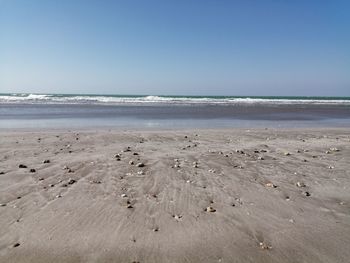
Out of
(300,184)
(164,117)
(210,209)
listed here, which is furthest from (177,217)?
(164,117)

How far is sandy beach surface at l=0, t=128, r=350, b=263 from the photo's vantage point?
3905 mm

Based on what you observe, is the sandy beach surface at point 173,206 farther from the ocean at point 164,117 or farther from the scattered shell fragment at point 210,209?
the ocean at point 164,117

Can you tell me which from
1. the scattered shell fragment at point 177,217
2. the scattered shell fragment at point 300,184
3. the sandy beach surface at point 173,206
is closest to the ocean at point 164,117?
the sandy beach surface at point 173,206

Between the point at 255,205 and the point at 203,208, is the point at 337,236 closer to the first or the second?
the point at 255,205

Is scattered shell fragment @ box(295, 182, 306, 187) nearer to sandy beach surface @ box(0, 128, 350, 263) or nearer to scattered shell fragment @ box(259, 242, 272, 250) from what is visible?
sandy beach surface @ box(0, 128, 350, 263)

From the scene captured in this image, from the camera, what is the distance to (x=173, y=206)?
16.8 feet

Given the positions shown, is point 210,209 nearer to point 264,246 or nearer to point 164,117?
point 264,246

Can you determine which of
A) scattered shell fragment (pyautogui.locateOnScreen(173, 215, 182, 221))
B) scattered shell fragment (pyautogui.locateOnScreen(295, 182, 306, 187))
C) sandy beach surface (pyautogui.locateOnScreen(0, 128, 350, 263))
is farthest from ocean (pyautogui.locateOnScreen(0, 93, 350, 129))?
scattered shell fragment (pyautogui.locateOnScreen(173, 215, 182, 221))

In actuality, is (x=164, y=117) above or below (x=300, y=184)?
below

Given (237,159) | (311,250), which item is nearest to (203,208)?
(311,250)

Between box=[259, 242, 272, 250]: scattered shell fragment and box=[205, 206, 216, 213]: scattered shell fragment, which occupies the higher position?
box=[205, 206, 216, 213]: scattered shell fragment

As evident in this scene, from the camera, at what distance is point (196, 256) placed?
3789 mm

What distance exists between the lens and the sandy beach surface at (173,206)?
3.90 metres

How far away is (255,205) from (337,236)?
1.26 m
